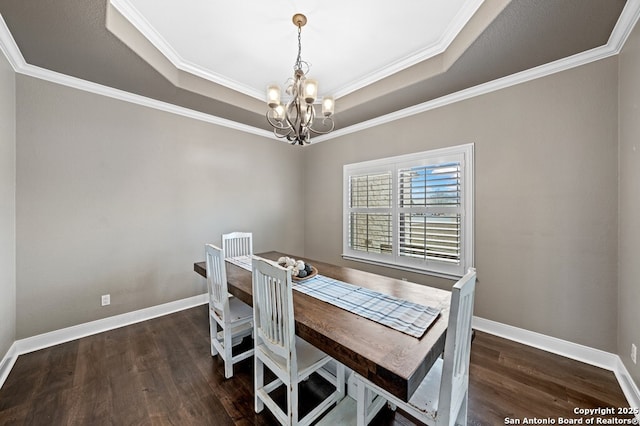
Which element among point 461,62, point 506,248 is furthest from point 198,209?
point 506,248

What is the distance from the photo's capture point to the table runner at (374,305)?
1.27 metres

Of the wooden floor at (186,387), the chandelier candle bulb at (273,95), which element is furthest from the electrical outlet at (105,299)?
the chandelier candle bulb at (273,95)

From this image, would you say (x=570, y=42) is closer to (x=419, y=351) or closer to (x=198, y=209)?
(x=419, y=351)

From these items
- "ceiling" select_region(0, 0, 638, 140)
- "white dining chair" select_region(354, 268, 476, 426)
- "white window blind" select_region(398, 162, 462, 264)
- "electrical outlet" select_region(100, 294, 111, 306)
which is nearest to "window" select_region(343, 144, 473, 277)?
"white window blind" select_region(398, 162, 462, 264)

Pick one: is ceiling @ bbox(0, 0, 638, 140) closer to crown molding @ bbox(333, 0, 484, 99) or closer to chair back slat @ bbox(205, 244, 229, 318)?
crown molding @ bbox(333, 0, 484, 99)

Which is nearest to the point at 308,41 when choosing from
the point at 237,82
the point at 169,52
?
the point at 237,82

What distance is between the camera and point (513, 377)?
187 centimetres

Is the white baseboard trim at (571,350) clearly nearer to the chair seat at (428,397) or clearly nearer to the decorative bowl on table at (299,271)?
the chair seat at (428,397)

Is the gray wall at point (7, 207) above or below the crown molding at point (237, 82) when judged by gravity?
below

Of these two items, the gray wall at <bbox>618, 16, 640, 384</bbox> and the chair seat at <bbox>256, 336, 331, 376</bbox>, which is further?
the gray wall at <bbox>618, 16, 640, 384</bbox>

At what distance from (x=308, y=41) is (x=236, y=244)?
241 cm

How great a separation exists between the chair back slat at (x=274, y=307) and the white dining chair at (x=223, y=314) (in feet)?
1.57

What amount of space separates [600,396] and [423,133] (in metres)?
2.72

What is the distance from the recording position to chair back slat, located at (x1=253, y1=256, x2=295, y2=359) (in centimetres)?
130
